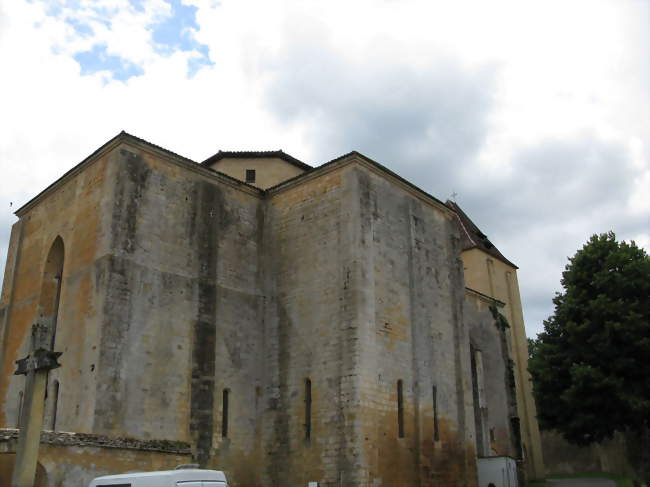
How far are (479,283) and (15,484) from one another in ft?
80.0

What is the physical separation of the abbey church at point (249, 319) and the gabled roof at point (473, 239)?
34.8 feet

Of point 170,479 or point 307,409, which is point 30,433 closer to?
point 170,479

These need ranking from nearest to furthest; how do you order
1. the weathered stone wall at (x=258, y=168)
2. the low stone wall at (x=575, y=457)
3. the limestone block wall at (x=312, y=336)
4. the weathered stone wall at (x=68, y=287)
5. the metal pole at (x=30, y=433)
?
1. the metal pole at (x=30, y=433)
2. the weathered stone wall at (x=68, y=287)
3. the limestone block wall at (x=312, y=336)
4. the weathered stone wall at (x=258, y=168)
5. the low stone wall at (x=575, y=457)

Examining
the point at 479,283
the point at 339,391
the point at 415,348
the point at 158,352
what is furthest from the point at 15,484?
the point at 479,283

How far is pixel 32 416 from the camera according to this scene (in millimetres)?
10141

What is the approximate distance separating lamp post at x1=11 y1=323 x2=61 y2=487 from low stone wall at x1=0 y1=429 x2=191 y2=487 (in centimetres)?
104

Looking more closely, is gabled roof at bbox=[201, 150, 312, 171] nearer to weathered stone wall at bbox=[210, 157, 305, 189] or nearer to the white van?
weathered stone wall at bbox=[210, 157, 305, 189]

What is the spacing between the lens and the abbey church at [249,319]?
15719 mm

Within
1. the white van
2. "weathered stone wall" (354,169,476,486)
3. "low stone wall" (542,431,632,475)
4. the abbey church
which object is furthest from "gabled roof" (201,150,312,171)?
"low stone wall" (542,431,632,475)

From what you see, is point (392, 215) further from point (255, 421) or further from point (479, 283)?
point (479, 283)

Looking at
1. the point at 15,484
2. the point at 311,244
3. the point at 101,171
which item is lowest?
the point at 15,484

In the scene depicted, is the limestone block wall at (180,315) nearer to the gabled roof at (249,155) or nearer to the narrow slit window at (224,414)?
the narrow slit window at (224,414)

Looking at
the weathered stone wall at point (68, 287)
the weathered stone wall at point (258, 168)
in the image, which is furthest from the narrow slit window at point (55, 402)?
the weathered stone wall at point (258, 168)

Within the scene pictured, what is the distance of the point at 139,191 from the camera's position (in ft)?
55.8
